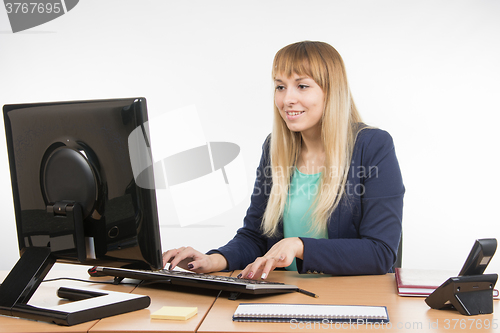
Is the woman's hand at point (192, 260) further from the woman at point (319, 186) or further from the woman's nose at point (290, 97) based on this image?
the woman's nose at point (290, 97)

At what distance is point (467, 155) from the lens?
3.23 m

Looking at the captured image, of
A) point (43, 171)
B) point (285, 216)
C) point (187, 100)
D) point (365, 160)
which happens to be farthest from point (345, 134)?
point (187, 100)

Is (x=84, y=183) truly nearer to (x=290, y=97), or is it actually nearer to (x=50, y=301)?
(x=50, y=301)

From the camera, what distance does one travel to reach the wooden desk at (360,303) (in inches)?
33.6

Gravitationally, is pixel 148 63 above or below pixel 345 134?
above

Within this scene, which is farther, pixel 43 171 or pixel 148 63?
pixel 148 63

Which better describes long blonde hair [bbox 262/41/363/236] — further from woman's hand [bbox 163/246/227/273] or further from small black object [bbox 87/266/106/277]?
small black object [bbox 87/266/106/277]

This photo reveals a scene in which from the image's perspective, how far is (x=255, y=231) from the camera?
1.72m

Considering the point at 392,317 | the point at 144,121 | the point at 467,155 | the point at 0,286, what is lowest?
the point at 467,155

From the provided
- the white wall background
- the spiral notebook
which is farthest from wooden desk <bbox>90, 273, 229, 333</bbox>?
the white wall background

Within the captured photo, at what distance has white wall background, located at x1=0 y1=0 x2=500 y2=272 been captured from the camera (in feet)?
10.6

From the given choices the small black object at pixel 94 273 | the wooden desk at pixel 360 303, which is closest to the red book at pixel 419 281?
the wooden desk at pixel 360 303

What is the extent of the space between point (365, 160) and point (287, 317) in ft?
2.56

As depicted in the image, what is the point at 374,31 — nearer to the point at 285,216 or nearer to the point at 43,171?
the point at 285,216
